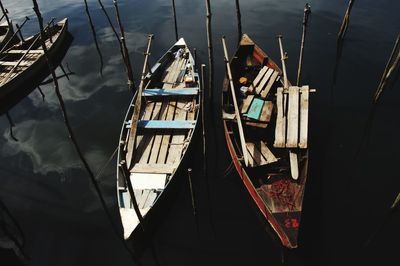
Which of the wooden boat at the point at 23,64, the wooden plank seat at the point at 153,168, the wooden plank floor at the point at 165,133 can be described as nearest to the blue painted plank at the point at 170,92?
the wooden plank floor at the point at 165,133

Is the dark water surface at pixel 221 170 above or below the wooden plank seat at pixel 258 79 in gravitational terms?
below

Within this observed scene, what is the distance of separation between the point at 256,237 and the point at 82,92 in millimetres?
14911

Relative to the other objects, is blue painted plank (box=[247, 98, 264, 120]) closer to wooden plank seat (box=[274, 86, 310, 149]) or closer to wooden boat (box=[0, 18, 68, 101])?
wooden plank seat (box=[274, 86, 310, 149])

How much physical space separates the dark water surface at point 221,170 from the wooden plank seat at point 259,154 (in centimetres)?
147

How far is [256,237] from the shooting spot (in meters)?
11.0

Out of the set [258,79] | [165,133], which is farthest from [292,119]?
[165,133]

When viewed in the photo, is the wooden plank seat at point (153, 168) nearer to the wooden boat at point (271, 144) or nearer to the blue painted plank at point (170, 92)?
the wooden boat at point (271, 144)

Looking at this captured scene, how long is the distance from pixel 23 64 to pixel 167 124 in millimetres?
13829

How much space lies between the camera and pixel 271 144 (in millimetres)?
13430

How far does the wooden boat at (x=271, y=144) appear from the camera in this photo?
9992 millimetres

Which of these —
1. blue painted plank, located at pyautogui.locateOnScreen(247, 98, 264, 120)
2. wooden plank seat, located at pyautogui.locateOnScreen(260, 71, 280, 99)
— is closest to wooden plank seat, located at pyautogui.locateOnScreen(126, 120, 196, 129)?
blue painted plank, located at pyautogui.locateOnScreen(247, 98, 264, 120)

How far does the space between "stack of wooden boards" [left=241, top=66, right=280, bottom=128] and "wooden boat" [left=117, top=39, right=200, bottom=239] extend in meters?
2.48

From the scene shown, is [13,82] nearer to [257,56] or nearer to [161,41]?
[161,41]

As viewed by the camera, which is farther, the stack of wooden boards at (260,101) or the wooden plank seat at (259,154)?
the stack of wooden boards at (260,101)
